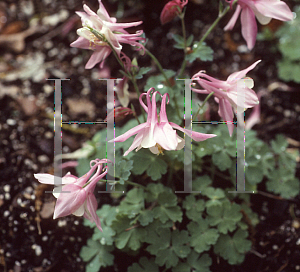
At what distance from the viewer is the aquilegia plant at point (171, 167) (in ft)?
3.55

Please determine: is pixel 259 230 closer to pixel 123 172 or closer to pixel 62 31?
pixel 123 172

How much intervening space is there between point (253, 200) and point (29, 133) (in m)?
1.36

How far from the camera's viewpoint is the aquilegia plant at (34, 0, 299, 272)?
108cm

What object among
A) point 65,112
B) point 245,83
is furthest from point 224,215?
point 65,112

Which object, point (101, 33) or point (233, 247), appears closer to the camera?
point (101, 33)

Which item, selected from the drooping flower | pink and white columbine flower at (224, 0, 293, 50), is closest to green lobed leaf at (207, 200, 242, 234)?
pink and white columbine flower at (224, 0, 293, 50)

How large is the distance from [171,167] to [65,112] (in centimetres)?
99

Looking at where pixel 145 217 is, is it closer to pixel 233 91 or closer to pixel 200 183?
pixel 200 183

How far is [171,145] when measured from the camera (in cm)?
94

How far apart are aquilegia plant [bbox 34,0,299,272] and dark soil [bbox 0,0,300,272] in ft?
0.51

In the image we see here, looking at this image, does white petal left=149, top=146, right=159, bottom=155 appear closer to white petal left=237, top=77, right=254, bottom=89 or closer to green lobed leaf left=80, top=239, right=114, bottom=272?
white petal left=237, top=77, right=254, bottom=89

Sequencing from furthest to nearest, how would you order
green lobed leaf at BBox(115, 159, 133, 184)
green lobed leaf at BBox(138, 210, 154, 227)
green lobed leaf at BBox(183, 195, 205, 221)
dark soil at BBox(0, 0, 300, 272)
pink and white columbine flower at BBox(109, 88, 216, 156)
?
dark soil at BBox(0, 0, 300, 272), green lobed leaf at BBox(183, 195, 205, 221), green lobed leaf at BBox(138, 210, 154, 227), green lobed leaf at BBox(115, 159, 133, 184), pink and white columbine flower at BBox(109, 88, 216, 156)

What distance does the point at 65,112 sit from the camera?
217cm

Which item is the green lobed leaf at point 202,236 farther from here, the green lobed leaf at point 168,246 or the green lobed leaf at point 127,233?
the green lobed leaf at point 127,233
